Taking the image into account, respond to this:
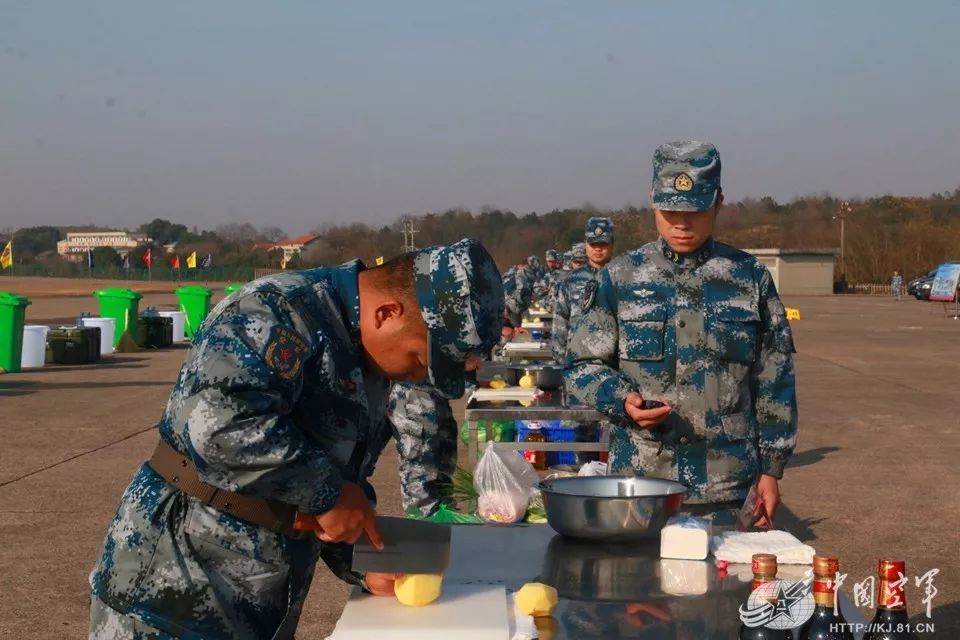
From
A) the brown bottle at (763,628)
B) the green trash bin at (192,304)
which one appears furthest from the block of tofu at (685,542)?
the green trash bin at (192,304)

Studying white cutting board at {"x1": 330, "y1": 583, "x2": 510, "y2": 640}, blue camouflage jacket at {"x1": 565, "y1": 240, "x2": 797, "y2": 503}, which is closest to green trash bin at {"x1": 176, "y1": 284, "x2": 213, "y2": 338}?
blue camouflage jacket at {"x1": 565, "y1": 240, "x2": 797, "y2": 503}

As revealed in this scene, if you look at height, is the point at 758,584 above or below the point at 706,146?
below

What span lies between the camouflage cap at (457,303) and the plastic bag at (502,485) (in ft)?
12.3

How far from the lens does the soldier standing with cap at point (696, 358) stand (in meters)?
3.89

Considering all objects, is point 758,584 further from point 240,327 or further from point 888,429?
point 888,429

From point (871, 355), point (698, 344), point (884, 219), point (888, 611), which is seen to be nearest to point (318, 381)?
point (888, 611)

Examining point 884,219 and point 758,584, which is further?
point 884,219

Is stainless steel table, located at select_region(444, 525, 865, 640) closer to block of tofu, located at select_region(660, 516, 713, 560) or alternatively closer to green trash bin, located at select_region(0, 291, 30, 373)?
block of tofu, located at select_region(660, 516, 713, 560)

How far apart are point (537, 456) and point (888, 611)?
495 cm

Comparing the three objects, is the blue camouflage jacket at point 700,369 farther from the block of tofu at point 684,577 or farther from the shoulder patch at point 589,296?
the block of tofu at point 684,577

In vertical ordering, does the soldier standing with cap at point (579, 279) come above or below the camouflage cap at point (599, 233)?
below

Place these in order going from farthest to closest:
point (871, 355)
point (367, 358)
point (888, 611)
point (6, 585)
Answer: point (871, 355) → point (6, 585) → point (367, 358) → point (888, 611)

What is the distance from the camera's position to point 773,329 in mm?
3984

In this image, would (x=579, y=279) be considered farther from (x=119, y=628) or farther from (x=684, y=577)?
(x=119, y=628)
